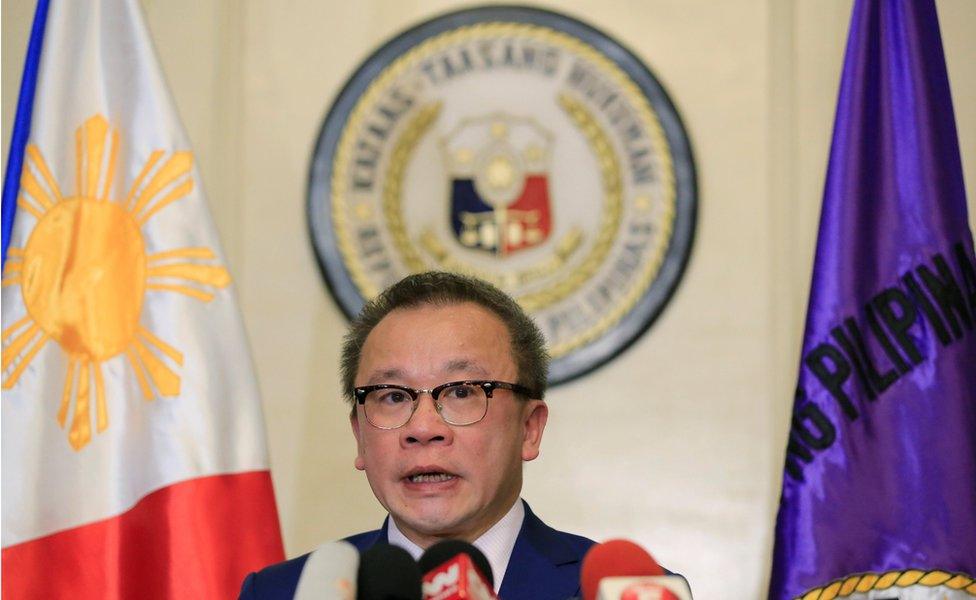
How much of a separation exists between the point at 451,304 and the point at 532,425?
10.2 inches

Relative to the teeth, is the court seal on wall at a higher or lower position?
higher

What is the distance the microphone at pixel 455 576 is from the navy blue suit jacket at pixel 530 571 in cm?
70

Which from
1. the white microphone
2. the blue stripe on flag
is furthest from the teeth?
the blue stripe on flag

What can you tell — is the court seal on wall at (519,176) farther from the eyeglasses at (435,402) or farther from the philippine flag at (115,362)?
the eyeglasses at (435,402)

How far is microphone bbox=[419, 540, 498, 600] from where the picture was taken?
43.8 inches

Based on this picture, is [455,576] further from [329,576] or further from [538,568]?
[538,568]

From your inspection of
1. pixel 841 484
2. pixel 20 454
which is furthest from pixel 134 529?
pixel 841 484

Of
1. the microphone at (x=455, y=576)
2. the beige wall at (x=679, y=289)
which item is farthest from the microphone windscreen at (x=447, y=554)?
the beige wall at (x=679, y=289)

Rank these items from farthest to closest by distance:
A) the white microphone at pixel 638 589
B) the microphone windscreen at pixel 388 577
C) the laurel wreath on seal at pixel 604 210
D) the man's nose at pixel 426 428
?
the laurel wreath on seal at pixel 604 210
the man's nose at pixel 426 428
the microphone windscreen at pixel 388 577
the white microphone at pixel 638 589

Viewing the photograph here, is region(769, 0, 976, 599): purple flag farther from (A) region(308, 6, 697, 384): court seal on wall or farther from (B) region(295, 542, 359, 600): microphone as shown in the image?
(B) region(295, 542, 359, 600): microphone

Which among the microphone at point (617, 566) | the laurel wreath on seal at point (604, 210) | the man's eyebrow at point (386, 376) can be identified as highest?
the laurel wreath on seal at point (604, 210)

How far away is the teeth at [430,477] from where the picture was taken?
189 cm

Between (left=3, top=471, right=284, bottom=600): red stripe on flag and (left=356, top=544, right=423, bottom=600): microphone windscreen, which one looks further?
(left=3, top=471, right=284, bottom=600): red stripe on flag

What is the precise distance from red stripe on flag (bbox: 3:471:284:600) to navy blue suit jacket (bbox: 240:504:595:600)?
0.82 m
